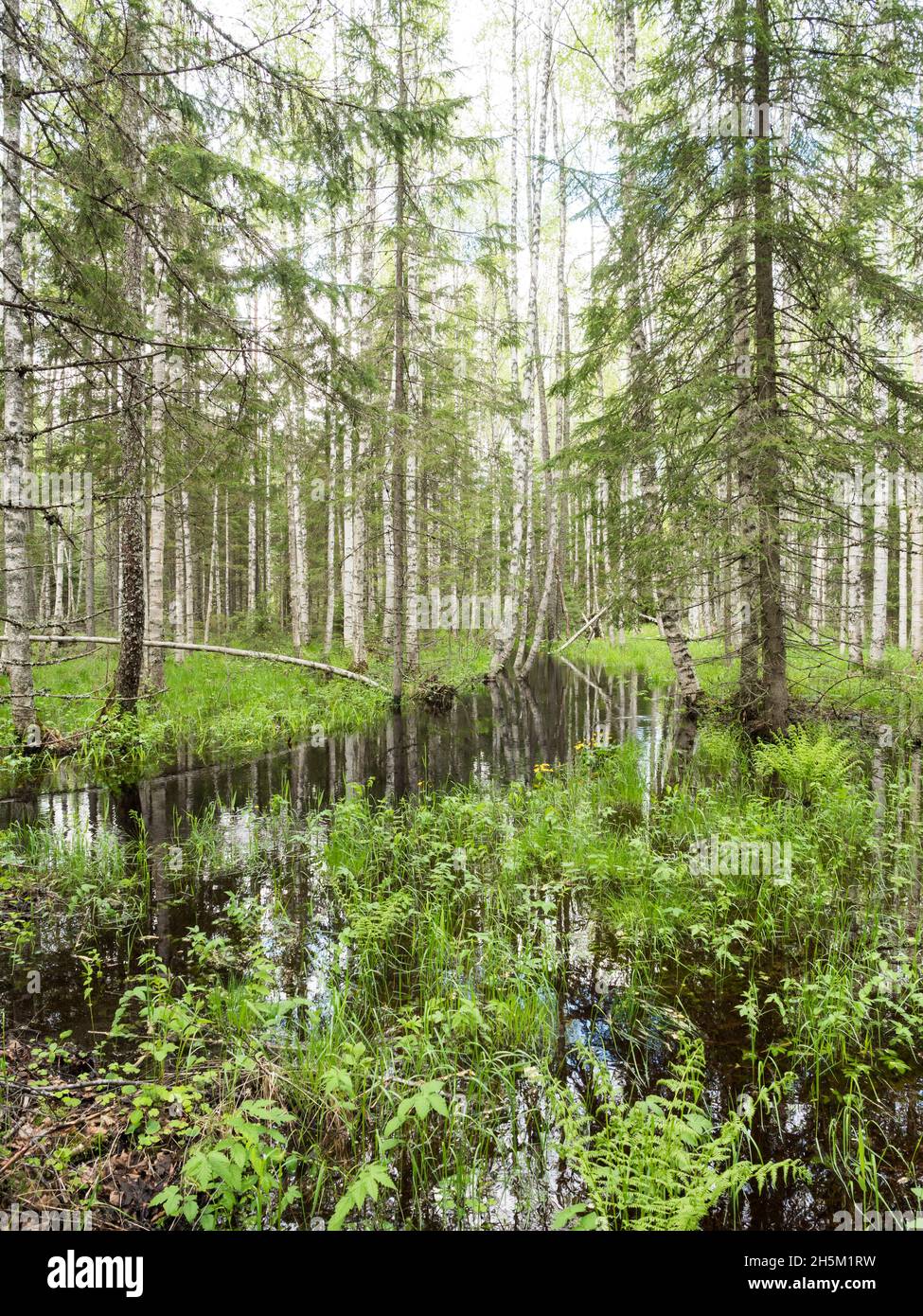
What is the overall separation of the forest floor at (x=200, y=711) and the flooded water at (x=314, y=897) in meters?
0.78

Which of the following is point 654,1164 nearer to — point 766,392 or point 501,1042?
point 501,1042

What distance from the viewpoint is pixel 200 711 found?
35.9 feet

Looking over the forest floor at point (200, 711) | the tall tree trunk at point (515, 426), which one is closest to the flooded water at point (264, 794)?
the forest floor at point (200, 711)

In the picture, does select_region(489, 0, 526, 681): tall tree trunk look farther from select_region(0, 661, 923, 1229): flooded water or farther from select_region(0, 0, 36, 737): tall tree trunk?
select_region(0, 0, 36, 737): tall tree trunk

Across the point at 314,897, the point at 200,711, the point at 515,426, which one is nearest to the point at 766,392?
the point at 314,897

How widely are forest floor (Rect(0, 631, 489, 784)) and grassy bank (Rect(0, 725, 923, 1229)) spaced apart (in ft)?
11.7

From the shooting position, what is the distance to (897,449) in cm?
643

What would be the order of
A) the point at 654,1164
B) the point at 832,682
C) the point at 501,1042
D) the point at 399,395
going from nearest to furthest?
the point at 654,1164 → the point at 501,1042 → the point at 832,682 → the point at 399,395

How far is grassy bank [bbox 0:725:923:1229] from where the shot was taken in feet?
7.20

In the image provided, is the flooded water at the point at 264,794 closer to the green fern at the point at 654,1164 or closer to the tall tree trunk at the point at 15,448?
the green fern at the point at 654,1164

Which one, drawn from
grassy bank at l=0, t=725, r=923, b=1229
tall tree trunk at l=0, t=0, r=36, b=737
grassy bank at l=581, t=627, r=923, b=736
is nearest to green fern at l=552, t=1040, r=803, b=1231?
grassy bank at l=0, t=725, r=923, b=1229

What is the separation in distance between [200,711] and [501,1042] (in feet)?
30.4

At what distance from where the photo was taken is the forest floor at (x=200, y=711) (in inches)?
344
